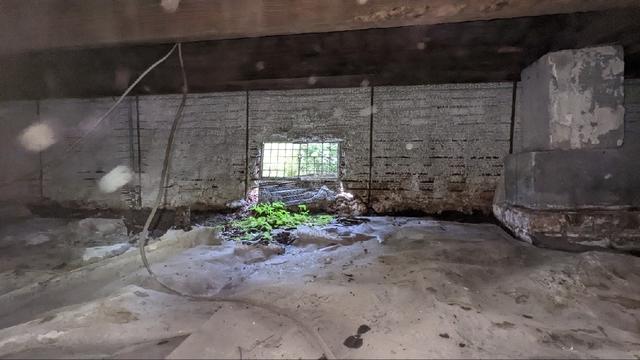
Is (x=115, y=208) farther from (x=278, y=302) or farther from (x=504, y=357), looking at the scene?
(x=504, y=357)

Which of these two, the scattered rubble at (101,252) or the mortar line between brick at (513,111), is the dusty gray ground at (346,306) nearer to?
the scattered rubble at (101,252)

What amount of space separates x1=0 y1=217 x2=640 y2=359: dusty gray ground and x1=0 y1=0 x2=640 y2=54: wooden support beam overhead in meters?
1.44

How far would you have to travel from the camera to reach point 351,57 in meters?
3.18

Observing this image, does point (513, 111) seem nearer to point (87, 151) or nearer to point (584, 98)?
point (584, 98)

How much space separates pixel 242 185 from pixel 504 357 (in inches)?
156

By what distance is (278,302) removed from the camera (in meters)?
1.80

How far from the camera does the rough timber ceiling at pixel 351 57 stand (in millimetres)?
2521

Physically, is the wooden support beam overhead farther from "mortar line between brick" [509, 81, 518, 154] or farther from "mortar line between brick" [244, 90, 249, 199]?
"mortar line between brick" [244, 90, 249, 199]

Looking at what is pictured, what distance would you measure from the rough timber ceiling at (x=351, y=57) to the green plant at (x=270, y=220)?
1639 mm

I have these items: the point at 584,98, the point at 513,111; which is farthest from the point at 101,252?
the point at 513,111

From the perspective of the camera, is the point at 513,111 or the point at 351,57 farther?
the point at 513,111

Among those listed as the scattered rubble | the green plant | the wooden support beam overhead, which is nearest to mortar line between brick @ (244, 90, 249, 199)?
the green plant

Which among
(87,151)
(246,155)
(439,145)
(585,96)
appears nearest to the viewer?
(585,96)

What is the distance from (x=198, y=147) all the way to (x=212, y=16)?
3.29 meters
